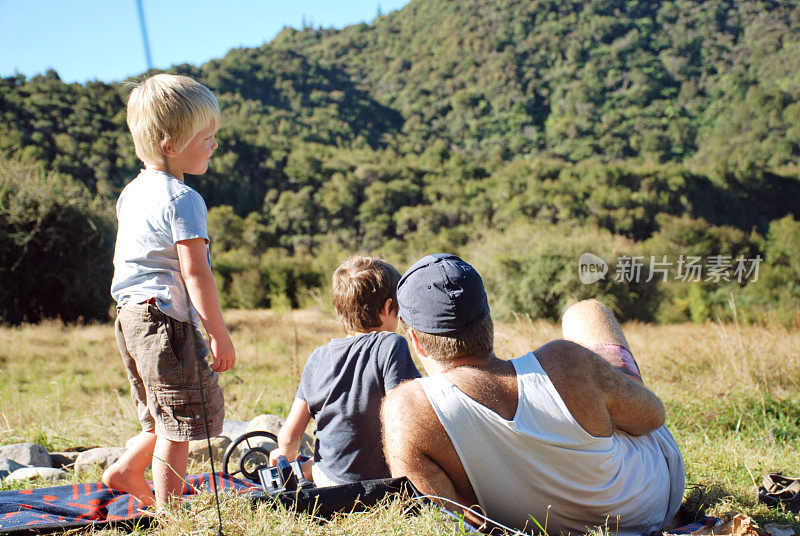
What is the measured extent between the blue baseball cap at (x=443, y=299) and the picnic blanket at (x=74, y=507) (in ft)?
2.38

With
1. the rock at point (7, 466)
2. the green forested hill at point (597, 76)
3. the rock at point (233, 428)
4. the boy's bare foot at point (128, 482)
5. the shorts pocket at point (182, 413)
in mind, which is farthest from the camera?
the green forested hill at point (597, 76)

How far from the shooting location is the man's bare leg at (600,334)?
1964 mm

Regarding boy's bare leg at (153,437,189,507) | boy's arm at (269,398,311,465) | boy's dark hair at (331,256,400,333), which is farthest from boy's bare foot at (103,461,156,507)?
boy's dark hair at (331,256,400,333)

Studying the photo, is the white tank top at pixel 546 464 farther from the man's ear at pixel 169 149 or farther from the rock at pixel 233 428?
the rock at pixel 233 428

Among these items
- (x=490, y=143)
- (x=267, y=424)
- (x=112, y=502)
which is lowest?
(x=267, y=424)

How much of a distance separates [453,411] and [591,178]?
1994 inches

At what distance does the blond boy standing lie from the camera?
1.86m

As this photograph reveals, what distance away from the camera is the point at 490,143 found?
219 ft

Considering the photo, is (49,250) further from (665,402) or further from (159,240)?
(665,402)

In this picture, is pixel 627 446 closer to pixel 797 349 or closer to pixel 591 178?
pixel 797 349

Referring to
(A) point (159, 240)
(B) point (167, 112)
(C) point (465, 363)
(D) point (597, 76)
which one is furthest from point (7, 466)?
(D) point (597, 76)
